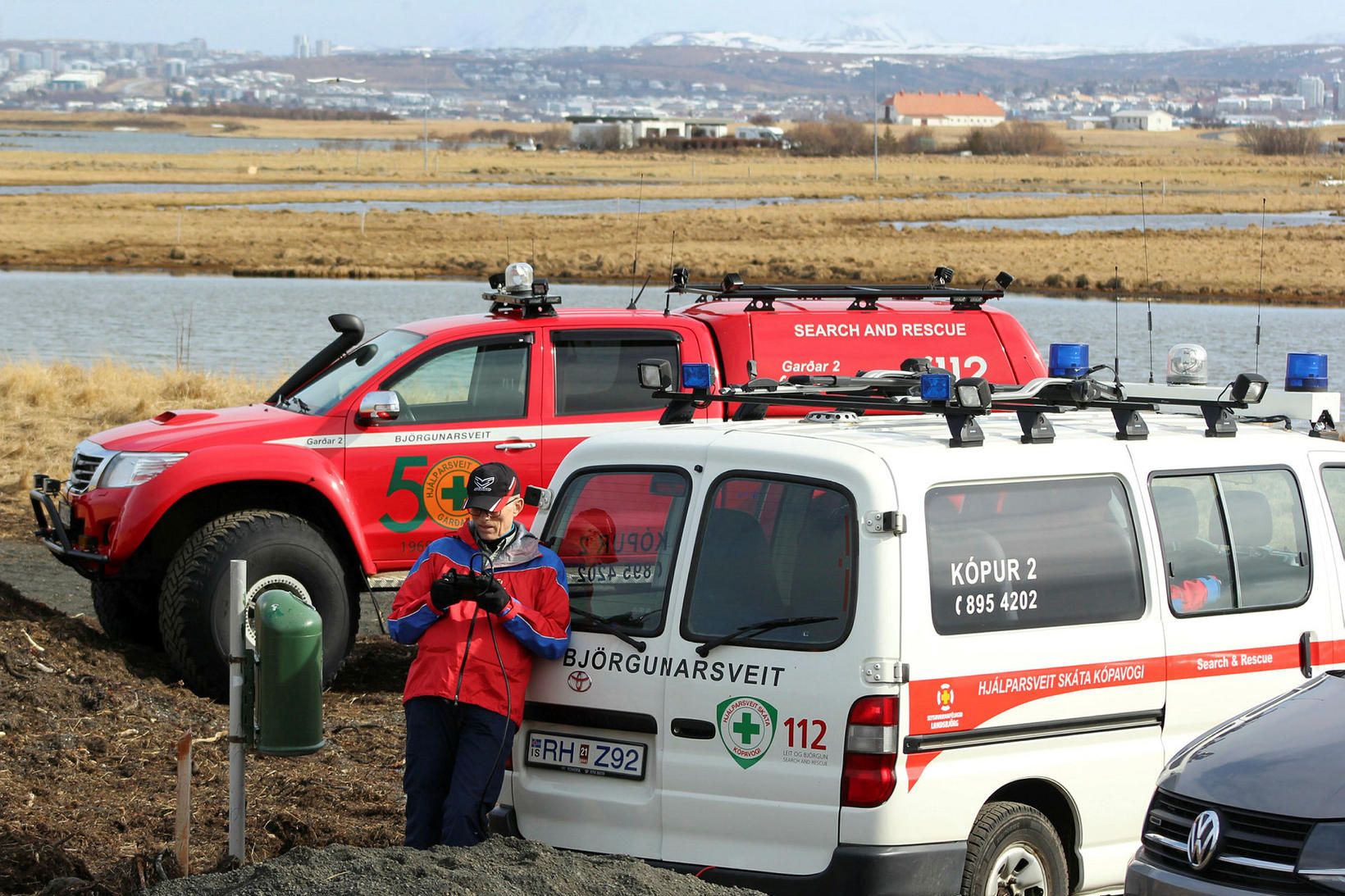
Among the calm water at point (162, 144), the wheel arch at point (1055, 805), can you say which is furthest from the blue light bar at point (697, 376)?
the calm water at point (162, 144)

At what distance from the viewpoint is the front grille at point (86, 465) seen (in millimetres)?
9500

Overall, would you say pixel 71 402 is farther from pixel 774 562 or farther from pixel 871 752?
pixel 871 752

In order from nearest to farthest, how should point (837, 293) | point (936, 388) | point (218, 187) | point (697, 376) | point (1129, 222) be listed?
point (936, 388), point (697, 376), point (837, 293), point (1129, 222), point (218, 187)

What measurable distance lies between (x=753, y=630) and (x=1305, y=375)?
10.8 feet

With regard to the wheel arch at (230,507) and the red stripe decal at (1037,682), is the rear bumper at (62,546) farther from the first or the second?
the red stripe decal at (1037,682)

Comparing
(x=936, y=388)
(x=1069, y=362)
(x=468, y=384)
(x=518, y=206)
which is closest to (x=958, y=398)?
(x=936, y=388)

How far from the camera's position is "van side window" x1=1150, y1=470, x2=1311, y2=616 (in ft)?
19.2

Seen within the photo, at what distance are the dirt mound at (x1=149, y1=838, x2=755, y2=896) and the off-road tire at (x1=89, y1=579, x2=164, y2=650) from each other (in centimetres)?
505

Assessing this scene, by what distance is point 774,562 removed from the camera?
5.30 meters

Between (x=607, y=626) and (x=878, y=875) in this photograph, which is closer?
(x=878, y=875)

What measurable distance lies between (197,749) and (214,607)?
1.26 metres

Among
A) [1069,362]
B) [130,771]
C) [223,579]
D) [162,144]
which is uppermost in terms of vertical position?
[162,144]

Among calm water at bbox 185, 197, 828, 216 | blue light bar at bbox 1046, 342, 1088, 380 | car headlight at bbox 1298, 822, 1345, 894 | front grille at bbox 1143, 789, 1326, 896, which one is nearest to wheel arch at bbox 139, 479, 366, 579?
blue light bar at bbox 1046, 342, 1088, 380

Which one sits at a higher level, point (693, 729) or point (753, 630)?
point (753, 630)
